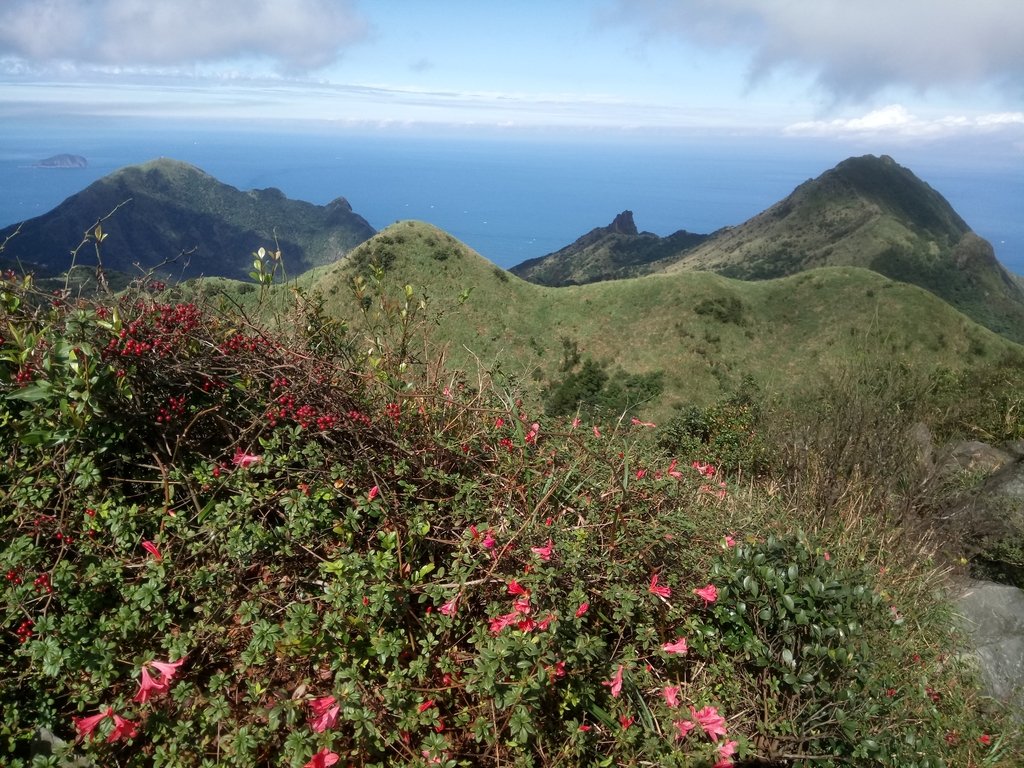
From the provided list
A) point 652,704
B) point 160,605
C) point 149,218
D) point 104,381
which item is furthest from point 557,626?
point 149,218

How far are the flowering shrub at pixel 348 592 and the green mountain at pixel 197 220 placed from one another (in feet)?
524

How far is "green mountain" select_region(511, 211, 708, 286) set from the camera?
121188 millimetres

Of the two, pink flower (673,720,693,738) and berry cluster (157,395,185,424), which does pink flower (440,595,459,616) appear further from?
berry cluster (157,395,185,424)

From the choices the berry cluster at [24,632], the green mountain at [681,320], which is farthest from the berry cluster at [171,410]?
the green mountain at [681,320]

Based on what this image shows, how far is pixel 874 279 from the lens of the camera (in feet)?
172

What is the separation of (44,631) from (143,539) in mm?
396

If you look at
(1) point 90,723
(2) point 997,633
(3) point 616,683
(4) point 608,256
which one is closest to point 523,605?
(3) point 616,683

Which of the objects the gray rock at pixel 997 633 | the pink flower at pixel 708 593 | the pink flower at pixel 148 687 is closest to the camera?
the pink flower at pixel 148 687

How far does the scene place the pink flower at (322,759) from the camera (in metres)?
1.70

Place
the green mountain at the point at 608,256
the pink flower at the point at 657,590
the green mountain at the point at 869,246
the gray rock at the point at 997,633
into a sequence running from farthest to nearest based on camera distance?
the green mountain at the point at 608,256, the green mountain at the point at 869,246, the gray rock at the point at 997,633, the pink flower at the point at 657,590

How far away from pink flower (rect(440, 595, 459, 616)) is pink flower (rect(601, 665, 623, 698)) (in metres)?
0.55

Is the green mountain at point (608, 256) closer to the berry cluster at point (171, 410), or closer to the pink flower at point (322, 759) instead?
the berry cluster at point (171, 410)

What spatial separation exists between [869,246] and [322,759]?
357ft

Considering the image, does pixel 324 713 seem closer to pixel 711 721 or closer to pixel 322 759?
pixel 322 759
